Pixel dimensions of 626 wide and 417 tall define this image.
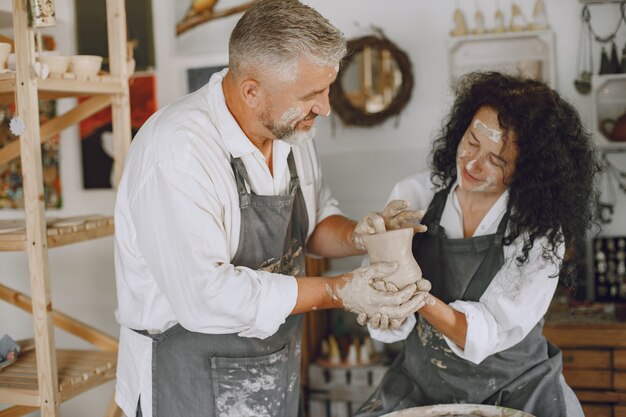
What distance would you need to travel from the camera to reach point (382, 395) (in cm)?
230

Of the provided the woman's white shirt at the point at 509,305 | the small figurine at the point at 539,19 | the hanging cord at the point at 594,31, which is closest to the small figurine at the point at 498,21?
the small figurine at the point at 539,19

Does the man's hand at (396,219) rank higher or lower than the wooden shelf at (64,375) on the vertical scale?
higher

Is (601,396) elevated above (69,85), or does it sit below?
below

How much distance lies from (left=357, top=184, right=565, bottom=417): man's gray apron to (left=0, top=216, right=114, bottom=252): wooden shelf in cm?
116

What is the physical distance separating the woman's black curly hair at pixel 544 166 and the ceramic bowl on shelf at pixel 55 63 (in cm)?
140

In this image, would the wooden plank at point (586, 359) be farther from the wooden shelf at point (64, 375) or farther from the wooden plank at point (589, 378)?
the wooden shelf at point (64, 375)

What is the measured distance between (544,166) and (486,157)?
18 cm

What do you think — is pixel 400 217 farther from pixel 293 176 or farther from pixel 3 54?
pixel 3 54

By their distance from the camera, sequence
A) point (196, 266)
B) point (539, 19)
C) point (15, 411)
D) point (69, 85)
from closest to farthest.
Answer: point (196, 266), point (69, 85), point (15, 411), point (539, 19)

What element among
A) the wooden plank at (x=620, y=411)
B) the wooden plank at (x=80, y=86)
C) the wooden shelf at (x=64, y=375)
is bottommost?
the wooden plank at (x=620, y=411)

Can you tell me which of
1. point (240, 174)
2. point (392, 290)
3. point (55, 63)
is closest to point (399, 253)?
point (392, 290)

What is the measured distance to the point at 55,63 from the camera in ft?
7.84

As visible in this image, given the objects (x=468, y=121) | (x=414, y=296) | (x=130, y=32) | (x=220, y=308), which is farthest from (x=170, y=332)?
(x=130, y=32)

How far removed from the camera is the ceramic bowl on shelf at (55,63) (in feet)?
7.76
